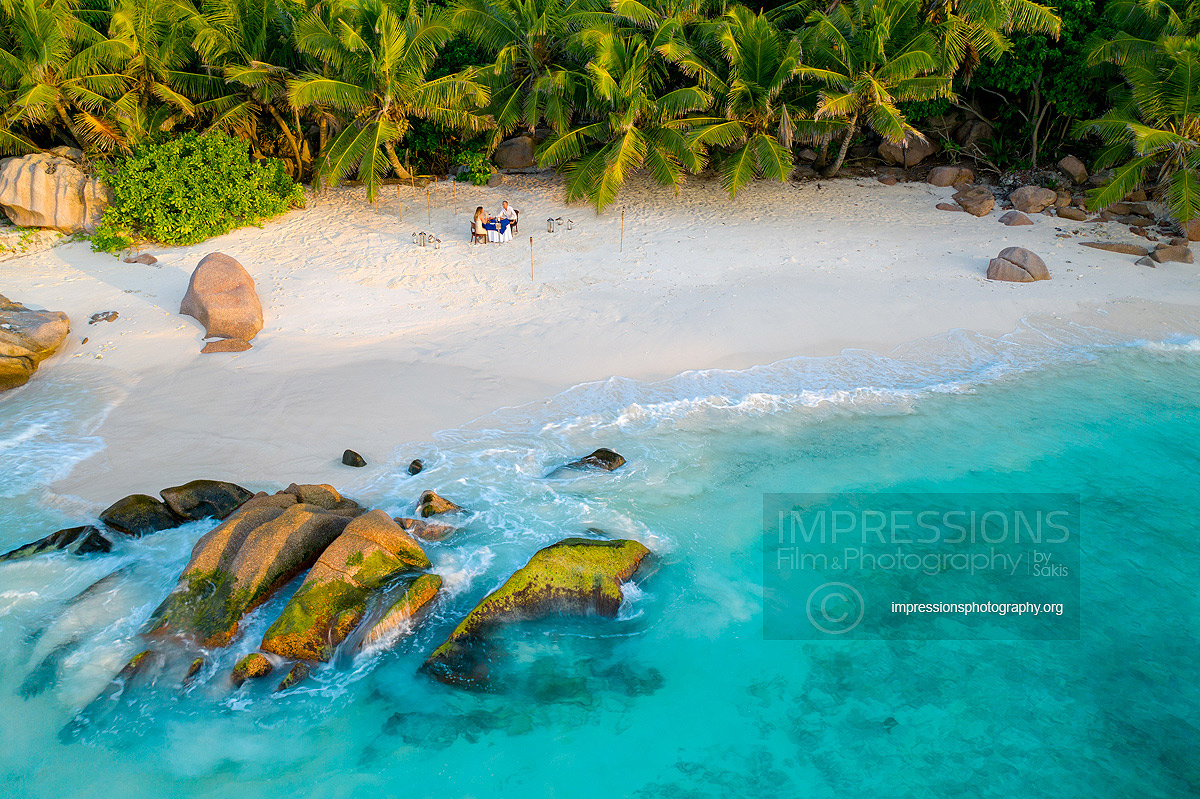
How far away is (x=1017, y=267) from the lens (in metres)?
15.2

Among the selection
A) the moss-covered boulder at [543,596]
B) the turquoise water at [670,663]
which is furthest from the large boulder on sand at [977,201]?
the moss-covered boulder at [543,596]

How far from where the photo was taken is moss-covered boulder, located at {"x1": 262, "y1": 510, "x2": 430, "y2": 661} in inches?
308

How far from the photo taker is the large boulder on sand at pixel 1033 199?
17.9 metres

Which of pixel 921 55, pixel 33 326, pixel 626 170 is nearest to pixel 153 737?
pixel 33 326

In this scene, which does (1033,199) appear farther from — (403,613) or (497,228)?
(403,613)

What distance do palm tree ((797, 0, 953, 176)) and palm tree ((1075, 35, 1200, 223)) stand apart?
3.51 metres

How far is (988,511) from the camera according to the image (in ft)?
33.4

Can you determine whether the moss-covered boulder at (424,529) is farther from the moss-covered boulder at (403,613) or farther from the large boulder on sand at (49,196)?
the large boulder on sand at (49,196)

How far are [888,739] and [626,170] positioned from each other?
13321 mm

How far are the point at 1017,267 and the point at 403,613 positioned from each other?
13329 mm

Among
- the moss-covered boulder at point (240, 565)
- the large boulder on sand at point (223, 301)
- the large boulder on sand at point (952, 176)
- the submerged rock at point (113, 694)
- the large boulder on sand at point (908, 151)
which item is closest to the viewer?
the submerged rock at point (113, 694)

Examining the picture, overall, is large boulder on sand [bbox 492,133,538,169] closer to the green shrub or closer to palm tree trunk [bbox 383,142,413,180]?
palm tree trunk [bbox 383,142,413,180]

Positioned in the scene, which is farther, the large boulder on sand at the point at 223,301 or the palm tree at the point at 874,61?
the palm tree at the point at 874,61

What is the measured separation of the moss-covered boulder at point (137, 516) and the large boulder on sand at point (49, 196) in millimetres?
10684
